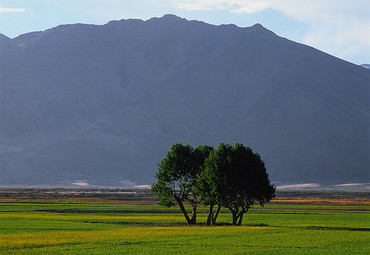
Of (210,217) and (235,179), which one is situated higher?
(235,179)

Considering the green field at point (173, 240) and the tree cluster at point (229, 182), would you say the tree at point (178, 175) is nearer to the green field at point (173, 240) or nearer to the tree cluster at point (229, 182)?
the tree cluster at point (229, 182)

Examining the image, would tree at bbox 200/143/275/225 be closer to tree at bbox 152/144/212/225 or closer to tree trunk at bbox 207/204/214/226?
tree trunk at bbox 207/204/214/226

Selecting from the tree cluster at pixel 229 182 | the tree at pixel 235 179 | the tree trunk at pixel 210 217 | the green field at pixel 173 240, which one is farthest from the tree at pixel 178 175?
the green field at pixel 173 240

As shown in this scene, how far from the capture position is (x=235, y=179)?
7331cm

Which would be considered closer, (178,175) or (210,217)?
(210,217)

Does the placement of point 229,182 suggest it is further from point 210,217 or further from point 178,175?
point 178,175

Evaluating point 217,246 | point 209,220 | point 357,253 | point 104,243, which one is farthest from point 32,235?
point 357,253

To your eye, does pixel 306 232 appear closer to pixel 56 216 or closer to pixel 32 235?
pixel 32 235

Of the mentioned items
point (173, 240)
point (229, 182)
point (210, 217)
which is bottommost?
point (173, 240)

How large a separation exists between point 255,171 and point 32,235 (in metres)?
28.8

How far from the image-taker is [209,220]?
76125 millimetres

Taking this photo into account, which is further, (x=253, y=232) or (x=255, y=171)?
(x=255, y=171)

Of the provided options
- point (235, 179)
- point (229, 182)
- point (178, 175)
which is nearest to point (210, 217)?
point (229, 182)

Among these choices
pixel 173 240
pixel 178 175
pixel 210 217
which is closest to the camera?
pixel 173 240
